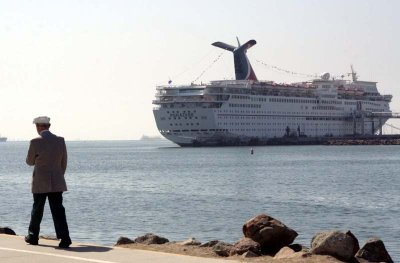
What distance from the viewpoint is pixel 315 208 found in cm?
2848

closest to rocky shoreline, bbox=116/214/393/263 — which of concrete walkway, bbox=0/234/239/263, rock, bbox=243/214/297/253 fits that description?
rock, bbox=243/214/297/253

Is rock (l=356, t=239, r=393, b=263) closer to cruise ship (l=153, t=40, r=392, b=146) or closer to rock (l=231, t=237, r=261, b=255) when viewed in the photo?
rock (l=231, t=237, r=261, b=255)

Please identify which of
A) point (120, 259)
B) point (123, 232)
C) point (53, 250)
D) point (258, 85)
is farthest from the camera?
point (258, 85)

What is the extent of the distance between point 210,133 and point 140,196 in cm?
7761

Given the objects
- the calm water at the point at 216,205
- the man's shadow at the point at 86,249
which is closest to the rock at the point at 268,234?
the man's shadow at the point at 86,249

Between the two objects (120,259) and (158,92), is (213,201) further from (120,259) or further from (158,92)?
(158,92)

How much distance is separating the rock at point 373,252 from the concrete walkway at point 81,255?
3.49 m

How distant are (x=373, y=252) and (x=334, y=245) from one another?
1.88 metres

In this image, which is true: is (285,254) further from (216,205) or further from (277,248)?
(216,205)

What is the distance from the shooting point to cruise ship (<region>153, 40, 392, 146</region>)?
111750 millimetres

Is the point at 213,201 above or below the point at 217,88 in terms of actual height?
below

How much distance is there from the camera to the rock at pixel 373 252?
11.6m

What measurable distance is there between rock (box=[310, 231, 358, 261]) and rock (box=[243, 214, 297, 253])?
36.6 inches

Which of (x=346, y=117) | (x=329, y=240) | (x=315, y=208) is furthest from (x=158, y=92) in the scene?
(x=329, y=240)
